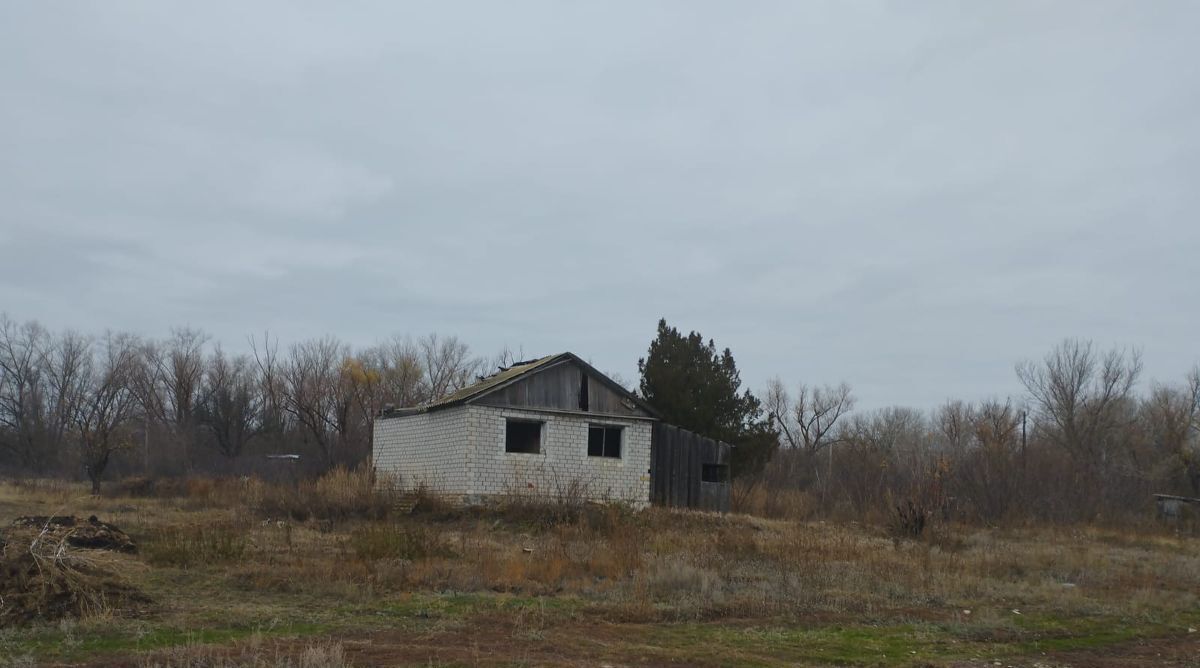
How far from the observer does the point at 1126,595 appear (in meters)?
13.6

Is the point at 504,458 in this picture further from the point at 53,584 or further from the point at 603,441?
the point at 53,584

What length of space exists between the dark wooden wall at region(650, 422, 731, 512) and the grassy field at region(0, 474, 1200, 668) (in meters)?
7.65

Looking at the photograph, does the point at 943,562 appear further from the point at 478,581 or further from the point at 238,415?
the point at 238,415

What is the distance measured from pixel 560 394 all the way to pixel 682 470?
451 cm

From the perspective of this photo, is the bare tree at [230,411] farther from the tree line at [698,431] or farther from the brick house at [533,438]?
the brick house at [533,438]

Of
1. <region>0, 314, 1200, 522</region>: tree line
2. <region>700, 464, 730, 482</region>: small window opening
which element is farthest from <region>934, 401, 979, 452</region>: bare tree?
<region>700, 464, 730, 482</region>: small window opening

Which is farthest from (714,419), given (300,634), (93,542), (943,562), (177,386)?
(177,386)

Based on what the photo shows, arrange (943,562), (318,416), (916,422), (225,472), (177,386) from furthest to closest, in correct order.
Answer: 1. (916,422)
2. (177,386)
3. (318,416)
4. (225,472)
5. (943,562)

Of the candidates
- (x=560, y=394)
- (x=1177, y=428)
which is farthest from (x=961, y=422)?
(x=560, y=394)

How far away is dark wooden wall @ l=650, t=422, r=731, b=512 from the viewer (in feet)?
91.9

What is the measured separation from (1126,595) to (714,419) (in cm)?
2021

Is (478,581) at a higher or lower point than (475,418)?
lower

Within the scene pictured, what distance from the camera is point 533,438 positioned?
28.0 m

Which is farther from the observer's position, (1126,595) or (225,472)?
(225,472)
